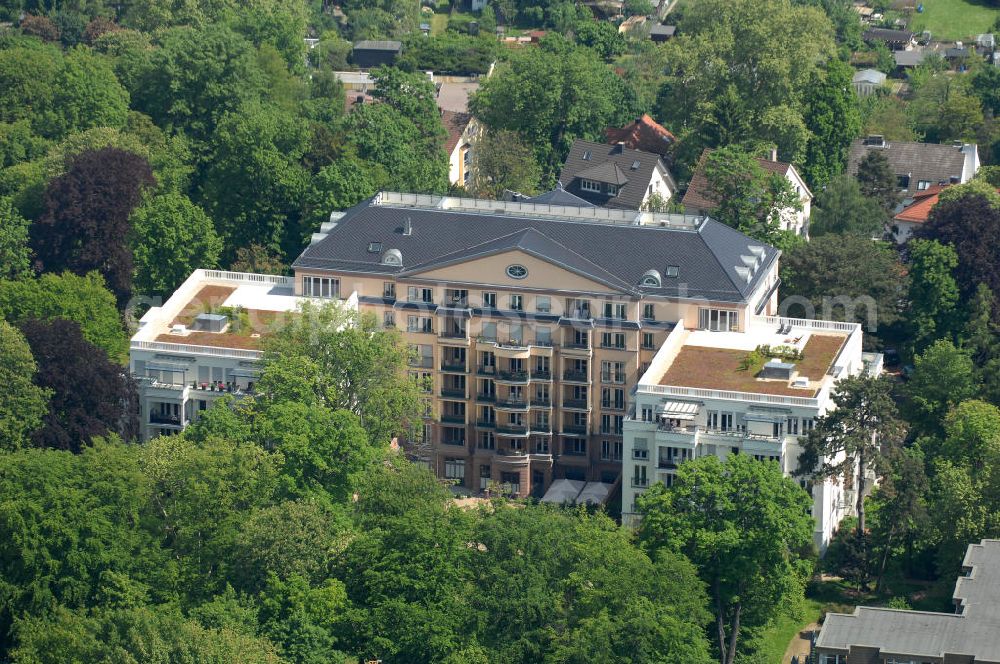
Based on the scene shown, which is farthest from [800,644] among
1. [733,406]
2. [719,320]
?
[719,320]

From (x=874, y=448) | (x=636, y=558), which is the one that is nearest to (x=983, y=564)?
(x=874, y=448)

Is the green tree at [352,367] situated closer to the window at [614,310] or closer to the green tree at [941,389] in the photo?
the window at [614,310]

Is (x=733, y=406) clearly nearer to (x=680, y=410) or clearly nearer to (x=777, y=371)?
(x=680, y=410)

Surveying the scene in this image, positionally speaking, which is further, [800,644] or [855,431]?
[855,431]

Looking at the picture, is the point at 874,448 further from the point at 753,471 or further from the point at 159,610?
the point at 159,610

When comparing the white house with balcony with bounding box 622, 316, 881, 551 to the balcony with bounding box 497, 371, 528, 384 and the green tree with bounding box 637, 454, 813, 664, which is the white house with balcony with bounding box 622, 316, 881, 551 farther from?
the balcony with bounding box 497, 371, 528, 384

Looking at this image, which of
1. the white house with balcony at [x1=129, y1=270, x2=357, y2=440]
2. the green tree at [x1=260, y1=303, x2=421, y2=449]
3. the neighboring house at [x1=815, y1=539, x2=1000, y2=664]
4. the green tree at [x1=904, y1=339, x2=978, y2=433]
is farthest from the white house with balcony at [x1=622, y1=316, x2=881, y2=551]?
the white house with balcony at [x1=129, y1=270, x2=357, y2=440]
